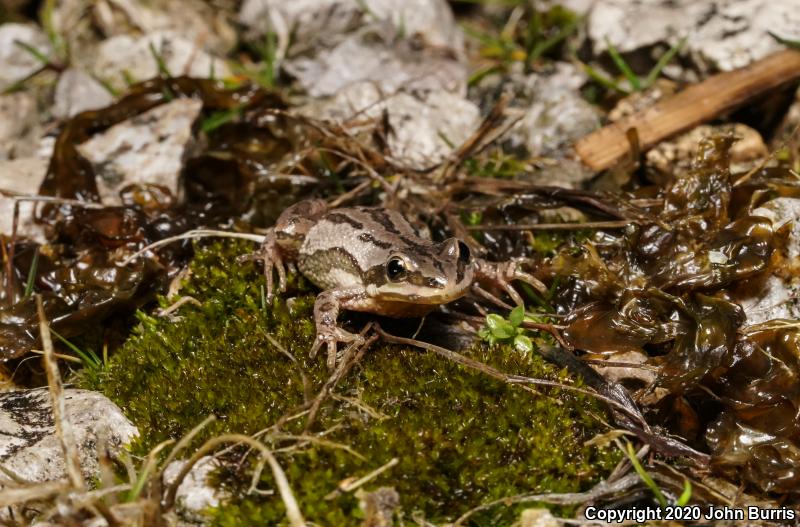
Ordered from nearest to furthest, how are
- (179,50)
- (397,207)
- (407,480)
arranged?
1. (407,480)
2. (397,207)
3. (179,50)

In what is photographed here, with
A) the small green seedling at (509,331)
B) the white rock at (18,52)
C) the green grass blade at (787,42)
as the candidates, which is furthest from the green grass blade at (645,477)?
the white rock at (18,52)

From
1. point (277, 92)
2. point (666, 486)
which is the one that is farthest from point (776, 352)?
point (277, 92)

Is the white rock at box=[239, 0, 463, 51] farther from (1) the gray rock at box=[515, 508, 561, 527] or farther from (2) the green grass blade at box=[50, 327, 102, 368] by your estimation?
(1) the gray rock at box=[515, 508, 561, 527]

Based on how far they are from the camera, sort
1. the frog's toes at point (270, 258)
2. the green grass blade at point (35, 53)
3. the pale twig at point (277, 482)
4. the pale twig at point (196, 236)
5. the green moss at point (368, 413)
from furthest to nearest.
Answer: the green grass blade at point (35, 53)
the pale twig at point (196, 236)
the frog's toes at point (270, 258)
the green moss at point (368, 413)
the pale twig at point (277, 482)

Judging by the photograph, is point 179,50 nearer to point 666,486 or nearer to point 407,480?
point 407,480

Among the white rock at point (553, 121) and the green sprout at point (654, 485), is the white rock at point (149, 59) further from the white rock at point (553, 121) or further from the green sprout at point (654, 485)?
the green sprout at point (654, 485)
